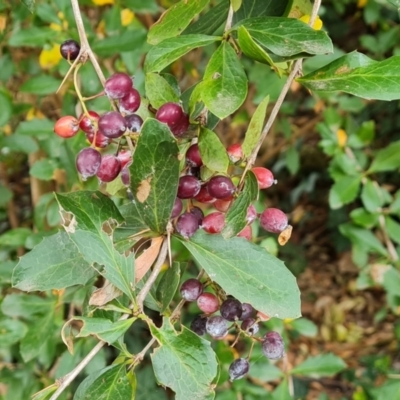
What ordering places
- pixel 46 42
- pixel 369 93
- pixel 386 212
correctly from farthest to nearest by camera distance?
pixel 386 212, pixel 46 42, pixel 369 93

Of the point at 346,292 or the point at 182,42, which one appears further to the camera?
the point at 346,292

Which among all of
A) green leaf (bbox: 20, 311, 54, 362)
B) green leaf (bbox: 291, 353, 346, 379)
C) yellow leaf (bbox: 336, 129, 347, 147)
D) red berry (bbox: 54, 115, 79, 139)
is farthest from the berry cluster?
yellow leaf (bbox: 336, 129, 347, 147)

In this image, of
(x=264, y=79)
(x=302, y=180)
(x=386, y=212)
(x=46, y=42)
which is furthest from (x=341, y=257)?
(x=46, y=42)

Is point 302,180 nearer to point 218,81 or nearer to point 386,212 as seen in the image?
point 386,212

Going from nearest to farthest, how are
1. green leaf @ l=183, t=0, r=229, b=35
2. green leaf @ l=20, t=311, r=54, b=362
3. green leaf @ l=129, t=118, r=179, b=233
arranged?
1. green leaf @ l=129, t=118, r=179, b=233
2. green leaf @ l=183, t=0, r=229, b=35
3. green leaf @ l=20, t=311, r=54, b=362

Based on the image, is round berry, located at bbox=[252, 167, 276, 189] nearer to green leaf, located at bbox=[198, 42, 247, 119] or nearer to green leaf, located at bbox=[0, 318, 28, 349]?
green leaf, located at bbox=[198, 42, 247, 119]
